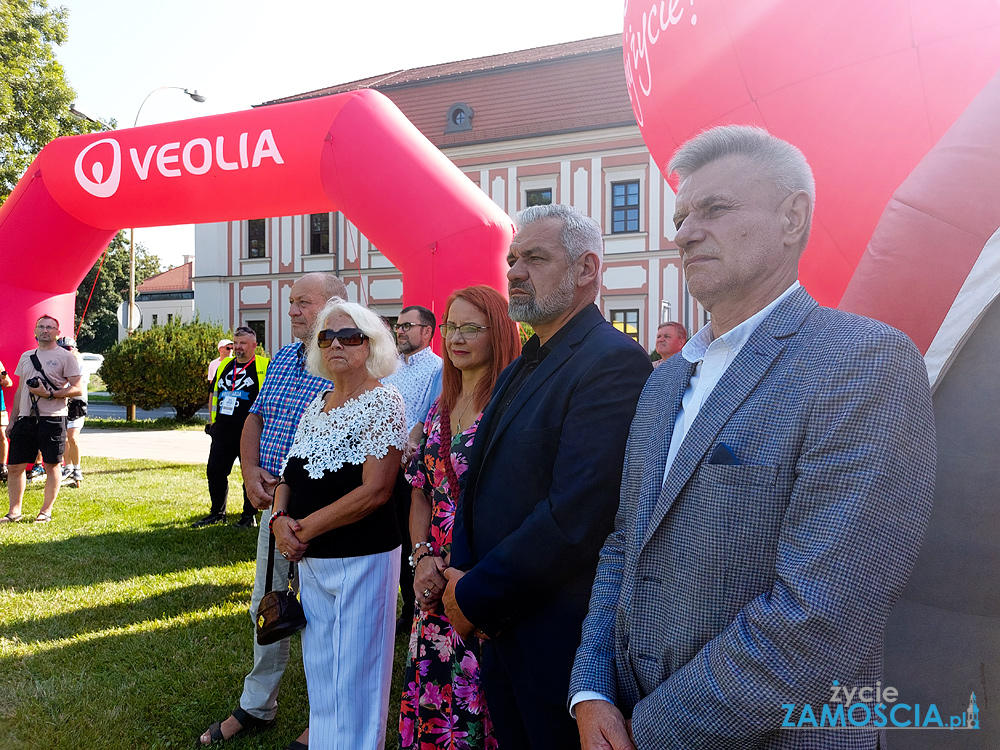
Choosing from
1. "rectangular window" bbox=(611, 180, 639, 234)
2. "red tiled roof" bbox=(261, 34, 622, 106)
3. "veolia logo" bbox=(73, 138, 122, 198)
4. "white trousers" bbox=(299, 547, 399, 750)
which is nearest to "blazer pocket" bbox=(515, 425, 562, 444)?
"white trousers" bbox=(299, 547, 399, 750)

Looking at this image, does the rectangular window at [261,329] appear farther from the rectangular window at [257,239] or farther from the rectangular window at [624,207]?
the rectangular window at [624,207]

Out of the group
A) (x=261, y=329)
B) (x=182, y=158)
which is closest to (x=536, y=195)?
(x=261, y=329)

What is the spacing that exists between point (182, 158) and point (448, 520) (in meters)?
5.51

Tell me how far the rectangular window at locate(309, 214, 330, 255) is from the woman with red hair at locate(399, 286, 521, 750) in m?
25.1

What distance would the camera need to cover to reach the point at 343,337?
280 cm

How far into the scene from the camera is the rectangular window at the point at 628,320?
24109 mm

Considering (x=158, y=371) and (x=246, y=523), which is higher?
(x=158, y=371)

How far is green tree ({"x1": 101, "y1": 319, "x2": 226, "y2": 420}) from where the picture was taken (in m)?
19.6

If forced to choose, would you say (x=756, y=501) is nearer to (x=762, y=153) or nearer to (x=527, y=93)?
(x=762, y=153)

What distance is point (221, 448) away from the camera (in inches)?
274

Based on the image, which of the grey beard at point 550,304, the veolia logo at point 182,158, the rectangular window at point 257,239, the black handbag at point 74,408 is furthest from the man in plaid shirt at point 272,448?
the rectangular window at point 257,239

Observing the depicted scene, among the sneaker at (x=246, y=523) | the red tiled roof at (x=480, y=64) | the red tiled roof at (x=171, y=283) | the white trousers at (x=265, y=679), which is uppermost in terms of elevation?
the red tiled roof at (x=480, y=64)

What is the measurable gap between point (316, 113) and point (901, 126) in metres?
4.99

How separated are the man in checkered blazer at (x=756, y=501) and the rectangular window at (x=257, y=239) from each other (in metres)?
28.2
